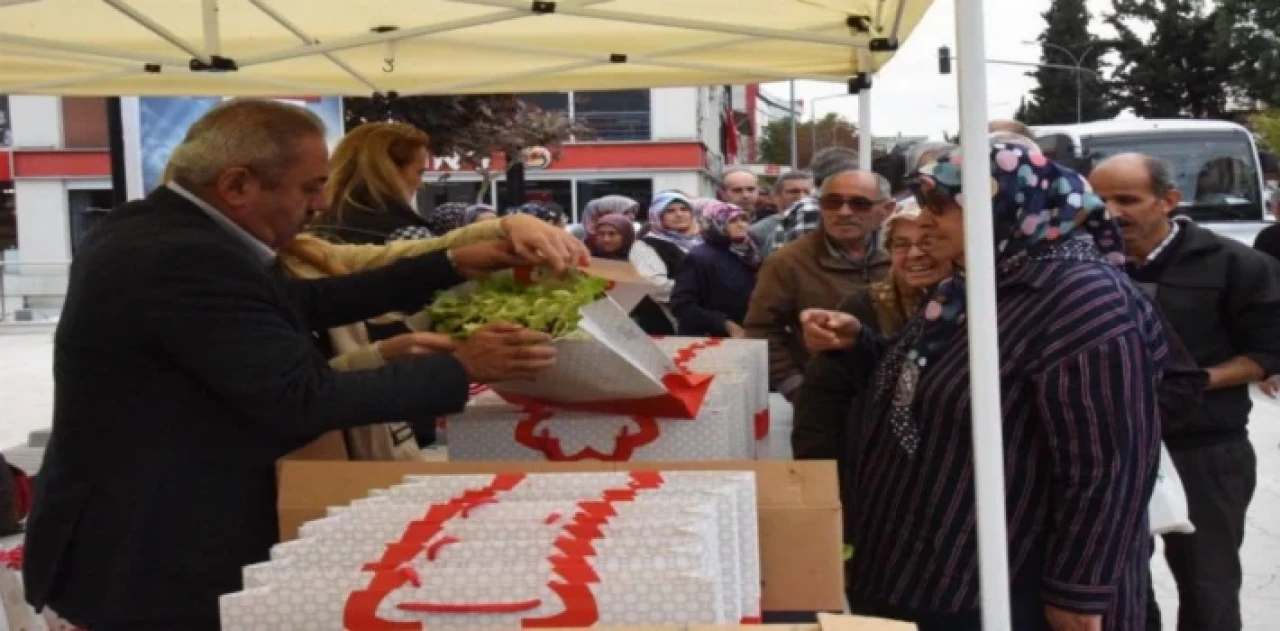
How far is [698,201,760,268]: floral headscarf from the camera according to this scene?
5.66 m

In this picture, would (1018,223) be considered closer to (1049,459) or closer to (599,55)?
(1049,459)

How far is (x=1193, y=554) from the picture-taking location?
12.4 ft

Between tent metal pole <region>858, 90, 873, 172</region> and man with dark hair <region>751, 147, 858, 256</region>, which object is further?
man with dark hair <region>751, 147, 858, 256</region>

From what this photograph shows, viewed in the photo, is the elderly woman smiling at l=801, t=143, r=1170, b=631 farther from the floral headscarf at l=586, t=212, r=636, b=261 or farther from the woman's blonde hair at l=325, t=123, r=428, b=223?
the floral headscarf at l=586, t=212, r=636, b=261

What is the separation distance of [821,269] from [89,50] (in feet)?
8.16

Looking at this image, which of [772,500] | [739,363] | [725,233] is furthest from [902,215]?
[725,233]

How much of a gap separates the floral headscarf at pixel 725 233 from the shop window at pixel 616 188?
22.6 meters

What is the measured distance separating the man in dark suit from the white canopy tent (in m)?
1.59

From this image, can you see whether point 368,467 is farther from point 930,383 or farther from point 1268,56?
point 1268,56

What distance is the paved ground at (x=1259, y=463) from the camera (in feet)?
17.0

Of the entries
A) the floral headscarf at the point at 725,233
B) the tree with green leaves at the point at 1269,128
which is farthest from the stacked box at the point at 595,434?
the tree with green leaves at the point at 1269,128

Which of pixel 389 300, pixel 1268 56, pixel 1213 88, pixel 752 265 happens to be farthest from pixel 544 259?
pixel 1213 88

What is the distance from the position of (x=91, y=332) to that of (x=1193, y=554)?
3126 millimetres

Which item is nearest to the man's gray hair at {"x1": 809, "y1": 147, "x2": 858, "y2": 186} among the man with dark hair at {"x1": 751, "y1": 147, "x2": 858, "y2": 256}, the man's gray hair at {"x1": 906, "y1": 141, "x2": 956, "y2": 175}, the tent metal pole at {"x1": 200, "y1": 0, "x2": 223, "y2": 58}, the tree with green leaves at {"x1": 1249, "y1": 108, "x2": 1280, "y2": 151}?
the man with dark hair at {"x1": 751, "y1": 147, "x2": 858, "y2": 256}
